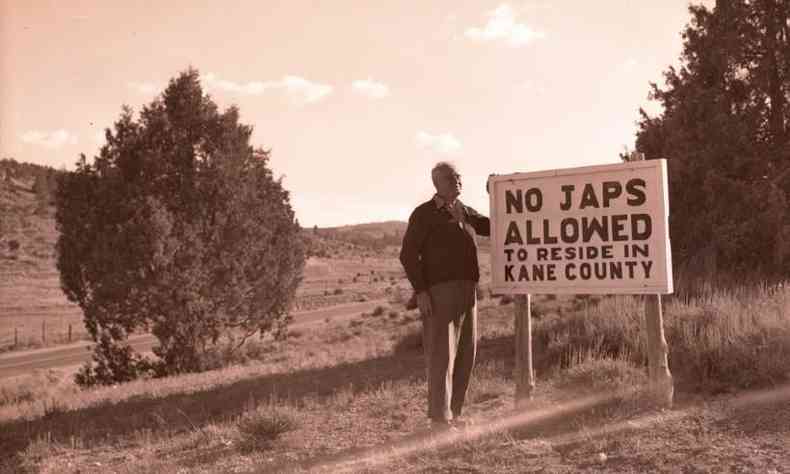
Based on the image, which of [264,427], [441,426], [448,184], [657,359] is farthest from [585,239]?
[264,427]

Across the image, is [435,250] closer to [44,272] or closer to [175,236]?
[175,236]

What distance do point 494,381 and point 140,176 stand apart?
10.4 metres

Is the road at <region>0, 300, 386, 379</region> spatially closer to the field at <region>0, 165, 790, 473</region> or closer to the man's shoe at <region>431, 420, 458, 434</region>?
the field at <region>0, 165, 790, 473</region>

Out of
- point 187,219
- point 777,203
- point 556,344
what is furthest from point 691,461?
point 187,219

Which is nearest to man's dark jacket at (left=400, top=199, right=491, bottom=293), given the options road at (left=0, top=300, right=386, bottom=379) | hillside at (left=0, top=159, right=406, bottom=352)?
hillside at (left=0, top=159, right=406, bottom=352)

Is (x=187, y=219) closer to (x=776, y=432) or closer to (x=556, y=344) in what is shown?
(x=556, y=344)

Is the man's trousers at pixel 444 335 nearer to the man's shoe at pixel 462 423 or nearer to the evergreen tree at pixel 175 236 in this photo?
the man's shoe at pixel 462 423

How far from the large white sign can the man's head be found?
798 mm

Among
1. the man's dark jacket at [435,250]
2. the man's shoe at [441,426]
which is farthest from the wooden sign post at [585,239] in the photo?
the man's shoe at [441,426]

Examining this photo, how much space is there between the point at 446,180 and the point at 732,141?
31.0ft

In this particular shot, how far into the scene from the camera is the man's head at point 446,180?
5984 mm

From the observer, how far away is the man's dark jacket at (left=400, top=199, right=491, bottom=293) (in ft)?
19.3

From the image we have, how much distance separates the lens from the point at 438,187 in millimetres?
6020

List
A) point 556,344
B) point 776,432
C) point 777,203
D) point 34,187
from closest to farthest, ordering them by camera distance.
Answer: point 776,432 → point 556,344 → point 777,203 → point 34,187
